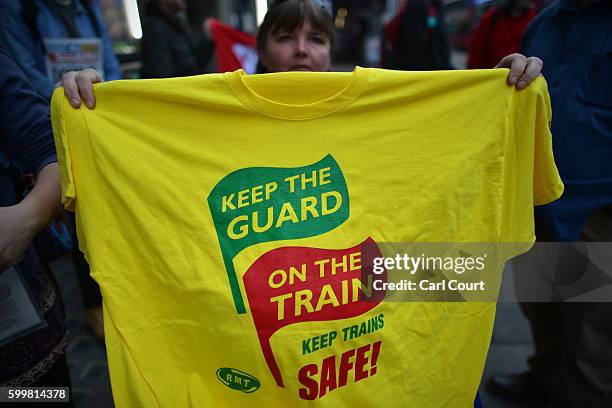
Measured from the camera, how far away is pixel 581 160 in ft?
5.64

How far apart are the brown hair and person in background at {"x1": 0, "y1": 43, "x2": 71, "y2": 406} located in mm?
886

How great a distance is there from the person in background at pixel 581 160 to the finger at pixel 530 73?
0.56m

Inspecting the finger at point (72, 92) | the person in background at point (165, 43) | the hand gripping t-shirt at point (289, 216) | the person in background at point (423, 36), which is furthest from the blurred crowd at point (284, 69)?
the person in background at point (423, 36)

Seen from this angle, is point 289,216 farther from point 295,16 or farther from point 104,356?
point 104,356

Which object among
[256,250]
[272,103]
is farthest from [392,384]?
[272,103]

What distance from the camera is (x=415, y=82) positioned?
129 centimetres

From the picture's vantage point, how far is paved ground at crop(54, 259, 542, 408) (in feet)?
7.73

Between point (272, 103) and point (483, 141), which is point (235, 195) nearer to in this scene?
point (272, 103)

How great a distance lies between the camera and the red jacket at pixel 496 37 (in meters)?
3.58

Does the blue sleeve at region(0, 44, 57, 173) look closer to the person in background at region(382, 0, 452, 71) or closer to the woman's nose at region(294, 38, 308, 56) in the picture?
the woman's nose at region(294, 38, 308, 56)

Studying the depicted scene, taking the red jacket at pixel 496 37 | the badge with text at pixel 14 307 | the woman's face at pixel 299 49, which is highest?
the red jacket at pixel 496 37

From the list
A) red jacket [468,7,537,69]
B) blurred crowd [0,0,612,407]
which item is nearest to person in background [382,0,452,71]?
red jacket [468,7,537,69]

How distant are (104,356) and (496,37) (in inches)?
147

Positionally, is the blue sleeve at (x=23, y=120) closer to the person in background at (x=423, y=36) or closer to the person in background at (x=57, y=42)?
the person in background at (x=57, y=42)
